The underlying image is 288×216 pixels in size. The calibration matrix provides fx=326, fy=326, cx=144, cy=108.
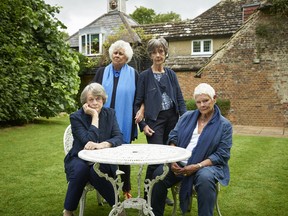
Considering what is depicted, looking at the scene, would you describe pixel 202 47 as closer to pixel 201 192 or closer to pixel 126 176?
pixel 126 176

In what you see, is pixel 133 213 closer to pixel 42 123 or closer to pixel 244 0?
pixel 42 123

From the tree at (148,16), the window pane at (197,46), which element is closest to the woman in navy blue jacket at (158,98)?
the window pane at (197,46)

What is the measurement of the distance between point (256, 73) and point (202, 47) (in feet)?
18.4

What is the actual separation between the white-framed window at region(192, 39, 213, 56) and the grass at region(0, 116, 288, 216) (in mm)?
10549

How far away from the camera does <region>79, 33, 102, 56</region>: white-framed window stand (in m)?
22.0

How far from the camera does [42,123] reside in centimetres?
1150

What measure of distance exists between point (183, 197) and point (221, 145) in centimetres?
60

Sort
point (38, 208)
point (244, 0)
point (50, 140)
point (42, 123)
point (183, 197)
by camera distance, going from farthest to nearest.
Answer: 1. point (244, 0)
2. point (42, 123)
3. point (50, 140)
4. point (38, 208)
5. point (183, 197)

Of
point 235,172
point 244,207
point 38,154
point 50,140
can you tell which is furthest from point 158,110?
point 50,140

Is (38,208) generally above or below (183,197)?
below

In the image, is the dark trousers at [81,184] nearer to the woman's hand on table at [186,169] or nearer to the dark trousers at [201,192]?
the dark trousers at [201,192]

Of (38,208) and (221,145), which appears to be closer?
(221,145)

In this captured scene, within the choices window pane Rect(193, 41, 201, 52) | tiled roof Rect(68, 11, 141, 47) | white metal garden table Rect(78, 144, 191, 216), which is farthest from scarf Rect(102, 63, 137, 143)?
tiled roof Rect(68, 11, 141, 47)

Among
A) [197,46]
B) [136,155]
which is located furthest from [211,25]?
[136,155]
